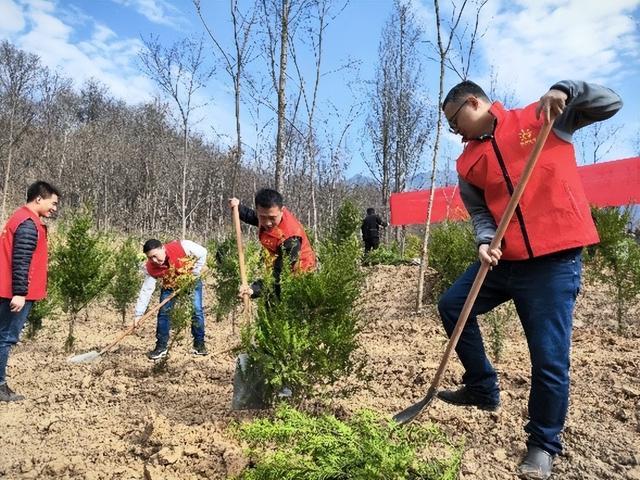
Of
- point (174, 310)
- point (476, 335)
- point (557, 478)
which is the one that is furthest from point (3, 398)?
point (557, 478)

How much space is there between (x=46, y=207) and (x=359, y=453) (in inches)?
160

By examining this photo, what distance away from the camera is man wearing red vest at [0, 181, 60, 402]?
14.6 feet

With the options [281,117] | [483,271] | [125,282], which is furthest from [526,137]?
[125,282]

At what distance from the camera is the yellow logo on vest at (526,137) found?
2.40 metres

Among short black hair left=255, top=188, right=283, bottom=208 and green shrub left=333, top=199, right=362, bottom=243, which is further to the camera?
green shrub left=333, top=199, right=362, bottom=243

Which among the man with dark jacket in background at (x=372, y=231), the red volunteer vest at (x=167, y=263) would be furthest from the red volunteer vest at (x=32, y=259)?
the man with dark jacket in background at (x=372, y=231)

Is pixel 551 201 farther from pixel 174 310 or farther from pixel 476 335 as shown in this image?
pixel 174 310

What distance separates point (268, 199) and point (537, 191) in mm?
2096

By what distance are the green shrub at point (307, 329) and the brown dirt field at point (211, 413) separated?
40cm

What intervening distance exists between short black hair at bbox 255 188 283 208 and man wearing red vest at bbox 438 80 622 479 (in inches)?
68.0

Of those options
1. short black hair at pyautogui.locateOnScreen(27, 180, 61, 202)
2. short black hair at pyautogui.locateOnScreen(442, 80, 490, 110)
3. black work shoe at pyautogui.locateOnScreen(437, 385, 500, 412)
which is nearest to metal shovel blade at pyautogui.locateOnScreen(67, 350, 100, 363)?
short black hair at pyautogui.locateOnScreen(27, 180, 61, 202)

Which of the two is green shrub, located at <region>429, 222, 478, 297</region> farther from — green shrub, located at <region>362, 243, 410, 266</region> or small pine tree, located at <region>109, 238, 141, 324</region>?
small pine tree, located at <region>109, 238, 141, 324</region>

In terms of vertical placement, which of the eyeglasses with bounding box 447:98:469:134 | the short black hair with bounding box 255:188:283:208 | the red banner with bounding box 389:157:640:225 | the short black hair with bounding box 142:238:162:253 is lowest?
the short black hair with bounding box 142:238:162:253

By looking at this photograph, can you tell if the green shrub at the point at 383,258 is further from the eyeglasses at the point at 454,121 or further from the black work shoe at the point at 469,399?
the eyeglasses at the point at 454,121
